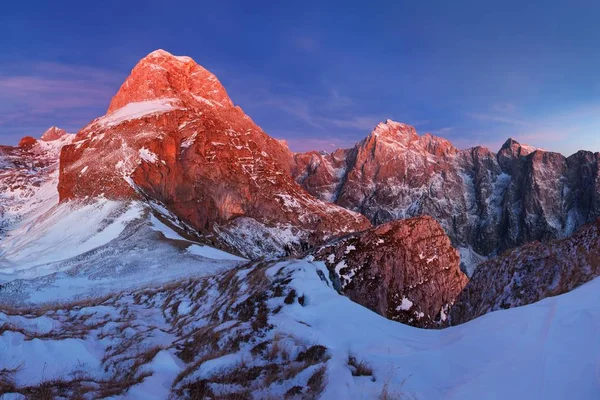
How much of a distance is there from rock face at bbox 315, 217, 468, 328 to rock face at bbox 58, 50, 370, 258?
55.7 m

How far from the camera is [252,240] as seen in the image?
108m

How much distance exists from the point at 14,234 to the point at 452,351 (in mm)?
99786

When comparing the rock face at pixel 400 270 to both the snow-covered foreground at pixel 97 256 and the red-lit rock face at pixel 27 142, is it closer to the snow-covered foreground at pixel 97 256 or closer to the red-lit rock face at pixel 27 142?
the snow-covered foreground at pixel 97 256

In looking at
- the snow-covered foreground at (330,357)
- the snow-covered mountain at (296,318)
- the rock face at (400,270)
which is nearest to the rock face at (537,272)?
the snow-covered mountain at (296,318)

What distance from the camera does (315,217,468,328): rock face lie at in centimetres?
2809

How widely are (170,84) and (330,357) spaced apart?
520ft

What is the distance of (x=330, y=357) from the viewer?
24.5 ft

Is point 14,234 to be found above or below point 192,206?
below

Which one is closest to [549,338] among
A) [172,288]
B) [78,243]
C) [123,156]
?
[172,288]

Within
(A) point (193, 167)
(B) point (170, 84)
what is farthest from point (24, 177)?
(A) point (193, 167)

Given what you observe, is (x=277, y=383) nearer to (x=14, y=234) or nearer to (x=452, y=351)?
(x=452, y=351)

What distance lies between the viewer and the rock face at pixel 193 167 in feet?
279

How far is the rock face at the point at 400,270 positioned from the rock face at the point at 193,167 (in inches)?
2194

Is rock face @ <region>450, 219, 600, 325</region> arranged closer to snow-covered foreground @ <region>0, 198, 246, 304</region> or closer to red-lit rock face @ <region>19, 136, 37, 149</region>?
snow-covered foreground @ <region>0, 198, 246, 304</region>
